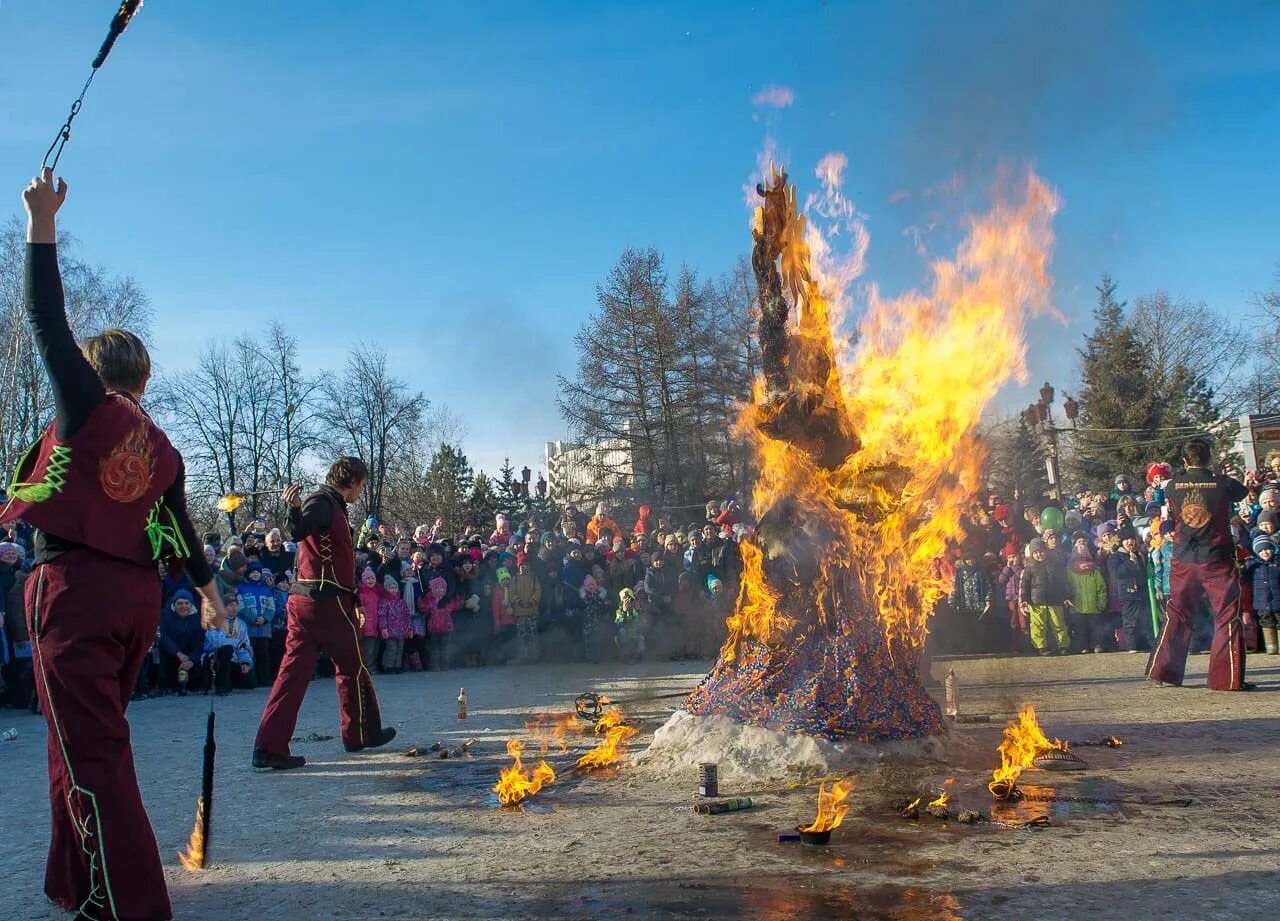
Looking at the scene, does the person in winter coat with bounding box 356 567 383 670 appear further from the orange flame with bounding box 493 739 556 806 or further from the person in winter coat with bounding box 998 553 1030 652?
the person in winter coat with bounding box 998 553 1030 652

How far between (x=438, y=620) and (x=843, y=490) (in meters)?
10.3

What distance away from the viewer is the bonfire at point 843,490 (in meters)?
6.62

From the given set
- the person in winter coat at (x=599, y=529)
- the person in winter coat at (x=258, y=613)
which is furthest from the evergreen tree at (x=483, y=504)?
the person in winter coat at (x=258, y=613)

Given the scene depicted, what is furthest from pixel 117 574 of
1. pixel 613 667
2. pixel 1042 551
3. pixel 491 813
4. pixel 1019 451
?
pixel 1019 451

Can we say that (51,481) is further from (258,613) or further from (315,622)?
(258,613)

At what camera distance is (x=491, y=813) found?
18.5 feet

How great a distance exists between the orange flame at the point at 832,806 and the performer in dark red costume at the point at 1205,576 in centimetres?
517

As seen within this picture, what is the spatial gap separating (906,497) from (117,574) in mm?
5170

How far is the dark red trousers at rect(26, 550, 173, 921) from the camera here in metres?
3.48

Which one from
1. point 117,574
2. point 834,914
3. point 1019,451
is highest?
point 1019,451

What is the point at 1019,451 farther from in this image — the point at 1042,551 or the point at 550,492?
the point at 1042,551

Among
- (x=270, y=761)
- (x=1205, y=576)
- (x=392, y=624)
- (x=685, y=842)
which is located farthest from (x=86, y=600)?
(x=392, y=624)

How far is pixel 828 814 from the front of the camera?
16.3 feet

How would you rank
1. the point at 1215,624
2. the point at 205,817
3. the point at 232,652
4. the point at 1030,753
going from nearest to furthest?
the point at 205,817 → the point at 1030,753 → the point at 1215,624 → the point at 232,652
